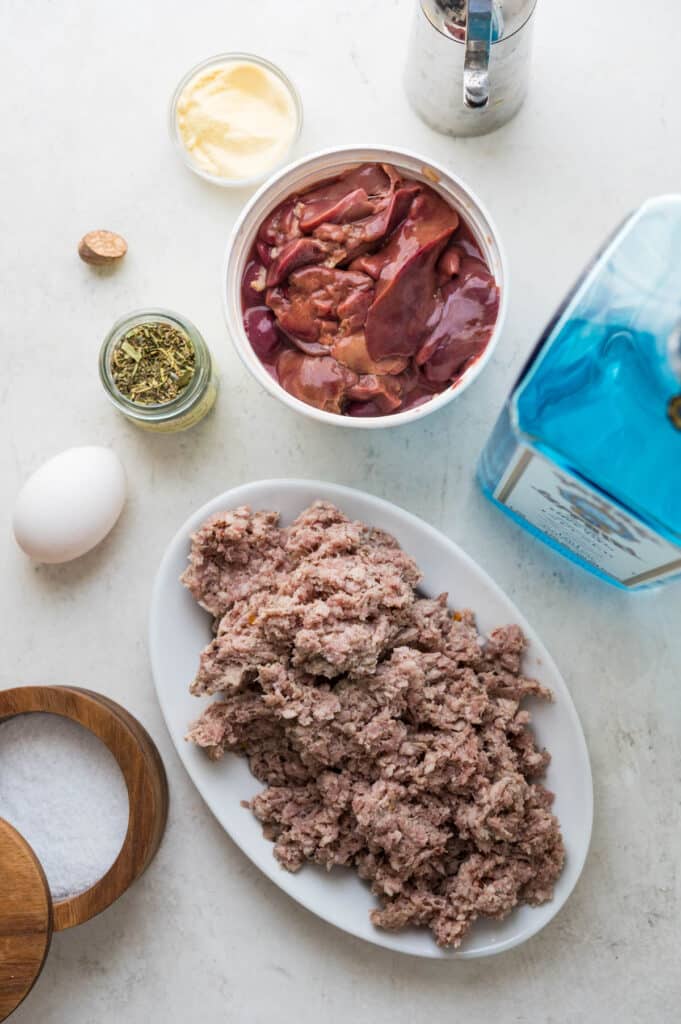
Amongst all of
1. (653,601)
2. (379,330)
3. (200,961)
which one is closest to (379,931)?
(200,961)

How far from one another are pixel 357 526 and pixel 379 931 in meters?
0.65

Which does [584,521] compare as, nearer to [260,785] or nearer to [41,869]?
[260,785]

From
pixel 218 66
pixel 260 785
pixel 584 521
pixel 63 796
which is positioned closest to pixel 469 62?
pixel 218 66

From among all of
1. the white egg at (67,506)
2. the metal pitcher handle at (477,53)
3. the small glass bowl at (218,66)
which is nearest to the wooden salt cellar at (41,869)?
the white egg at (67,506)

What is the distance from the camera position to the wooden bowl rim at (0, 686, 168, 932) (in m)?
1.45

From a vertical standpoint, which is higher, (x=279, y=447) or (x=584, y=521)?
(x=584, y=521)

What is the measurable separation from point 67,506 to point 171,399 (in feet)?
0.82

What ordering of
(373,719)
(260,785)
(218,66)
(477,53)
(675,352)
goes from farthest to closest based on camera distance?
(218,66) < (260,785) < (373,719) < (477,53) < (675,352)

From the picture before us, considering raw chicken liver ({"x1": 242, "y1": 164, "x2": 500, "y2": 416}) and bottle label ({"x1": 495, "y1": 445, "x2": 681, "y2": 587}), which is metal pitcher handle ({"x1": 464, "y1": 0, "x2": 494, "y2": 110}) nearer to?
raw chicken liver ({"x1": 242, "y1": 164, "x2": 500, "y2": 416})

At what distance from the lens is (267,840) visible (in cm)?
151

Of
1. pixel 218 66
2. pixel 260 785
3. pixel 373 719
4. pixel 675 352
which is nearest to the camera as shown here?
pixel 675 352

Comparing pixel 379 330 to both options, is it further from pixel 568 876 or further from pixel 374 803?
pixel 568 876

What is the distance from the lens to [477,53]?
1.30m

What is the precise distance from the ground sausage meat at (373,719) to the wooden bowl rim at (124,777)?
0.11 metres
